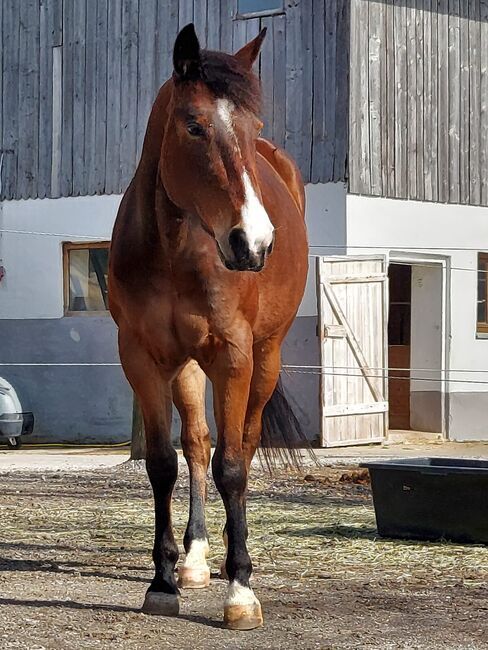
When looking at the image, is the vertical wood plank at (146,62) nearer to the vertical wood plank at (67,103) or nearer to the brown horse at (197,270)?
the vertical wood plank at (67,103)

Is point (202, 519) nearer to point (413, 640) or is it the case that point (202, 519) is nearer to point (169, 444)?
point (169, 444)

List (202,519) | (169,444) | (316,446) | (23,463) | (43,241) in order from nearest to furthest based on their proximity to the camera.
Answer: (169,444) → (202,519) → (23,463) → (316,446) → (43,241)

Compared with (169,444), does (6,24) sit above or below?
above

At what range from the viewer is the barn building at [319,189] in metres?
13.3

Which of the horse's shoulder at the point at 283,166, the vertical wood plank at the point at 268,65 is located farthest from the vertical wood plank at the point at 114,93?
the horse's shoulder at the point at 283,166

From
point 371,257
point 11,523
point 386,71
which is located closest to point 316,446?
point 371,257

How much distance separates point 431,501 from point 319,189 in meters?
7.54

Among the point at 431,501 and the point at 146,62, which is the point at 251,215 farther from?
the point at 146,62

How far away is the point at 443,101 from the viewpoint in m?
14.2

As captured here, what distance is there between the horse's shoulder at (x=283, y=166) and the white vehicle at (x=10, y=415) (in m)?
7.82

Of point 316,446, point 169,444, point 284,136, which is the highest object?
point 284,136

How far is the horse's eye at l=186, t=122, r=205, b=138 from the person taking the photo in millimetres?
4301

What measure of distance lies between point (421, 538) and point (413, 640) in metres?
2.12

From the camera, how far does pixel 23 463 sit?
11.7 meters
